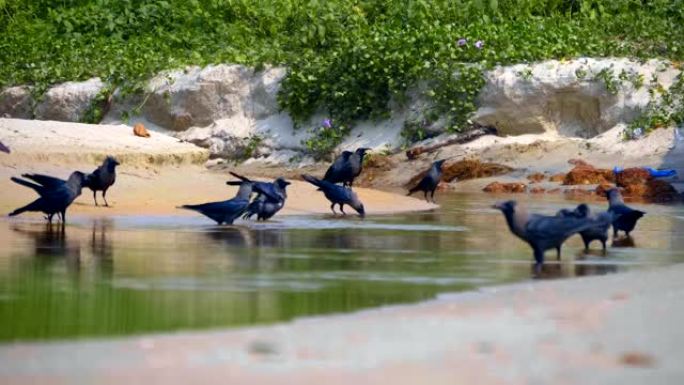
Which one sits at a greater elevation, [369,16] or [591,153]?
[369,16]

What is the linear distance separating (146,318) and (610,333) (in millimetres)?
2099

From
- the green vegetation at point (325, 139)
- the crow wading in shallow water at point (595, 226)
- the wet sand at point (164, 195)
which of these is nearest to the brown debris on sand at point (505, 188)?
the wet sand at point (164, 195)

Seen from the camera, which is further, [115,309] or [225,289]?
[225,289]

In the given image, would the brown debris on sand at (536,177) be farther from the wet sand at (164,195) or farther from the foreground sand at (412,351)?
the foreground sand at (412,351)

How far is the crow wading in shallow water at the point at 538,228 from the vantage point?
10.5m

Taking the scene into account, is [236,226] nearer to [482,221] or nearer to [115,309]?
[482,221]

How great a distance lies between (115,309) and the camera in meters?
7.92

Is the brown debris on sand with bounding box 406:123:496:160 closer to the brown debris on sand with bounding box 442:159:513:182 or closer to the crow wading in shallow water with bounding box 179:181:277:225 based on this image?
the brown debris on sand with bounding box 442:159:513:182

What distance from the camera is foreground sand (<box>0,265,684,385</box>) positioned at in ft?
19.7

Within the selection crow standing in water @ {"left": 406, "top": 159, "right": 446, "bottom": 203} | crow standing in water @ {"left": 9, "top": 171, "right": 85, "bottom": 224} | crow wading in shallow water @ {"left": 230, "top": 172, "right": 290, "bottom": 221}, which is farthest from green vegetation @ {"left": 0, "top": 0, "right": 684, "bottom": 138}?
crow standing in water @ {"left": 9, "top": 171, "right": 85, "bottom": 224}

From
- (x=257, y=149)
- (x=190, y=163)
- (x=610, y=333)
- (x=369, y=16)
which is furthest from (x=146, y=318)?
(x=369, y=16)

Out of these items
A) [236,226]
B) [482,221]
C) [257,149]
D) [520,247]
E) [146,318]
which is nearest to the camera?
[146,318]

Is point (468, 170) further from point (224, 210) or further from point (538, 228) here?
point (538, 228)

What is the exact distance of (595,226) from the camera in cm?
1130
